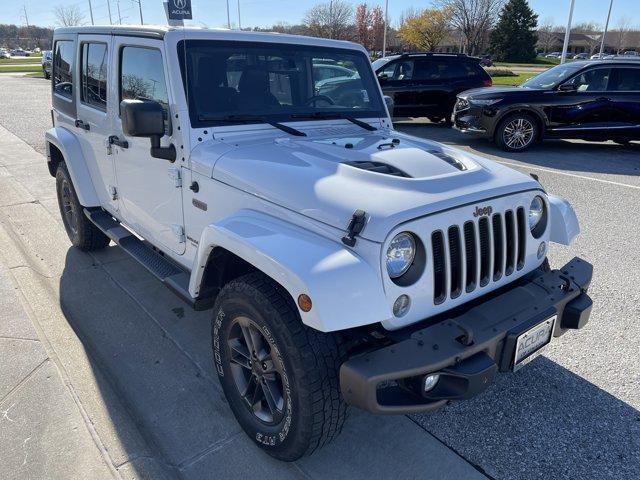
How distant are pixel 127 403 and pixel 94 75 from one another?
266 cm

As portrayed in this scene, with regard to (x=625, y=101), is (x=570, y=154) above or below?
below

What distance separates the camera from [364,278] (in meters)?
2.01

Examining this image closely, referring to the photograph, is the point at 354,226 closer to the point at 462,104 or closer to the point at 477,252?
the point at 477,252

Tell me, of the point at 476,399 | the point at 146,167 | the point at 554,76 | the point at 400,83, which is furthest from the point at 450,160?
the point at 400,83

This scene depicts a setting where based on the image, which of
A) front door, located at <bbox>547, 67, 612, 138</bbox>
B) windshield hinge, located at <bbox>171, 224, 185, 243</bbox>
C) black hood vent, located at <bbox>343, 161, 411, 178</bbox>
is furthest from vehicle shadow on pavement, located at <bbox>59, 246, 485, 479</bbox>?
front door, located at <bbox>547, 67, 612, 138</bbox>

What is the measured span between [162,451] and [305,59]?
102 inches

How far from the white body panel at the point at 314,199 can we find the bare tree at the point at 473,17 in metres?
49.6

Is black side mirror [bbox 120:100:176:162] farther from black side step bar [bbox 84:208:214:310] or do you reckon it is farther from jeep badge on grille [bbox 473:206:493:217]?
jeep badge on grille [bbox 473:206:493:217]

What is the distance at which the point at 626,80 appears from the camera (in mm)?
9805

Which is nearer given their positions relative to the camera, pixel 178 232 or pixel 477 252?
pixel 477 252

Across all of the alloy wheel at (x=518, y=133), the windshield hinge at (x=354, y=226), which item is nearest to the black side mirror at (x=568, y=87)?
the alloy wheel at (x=518, y=133)

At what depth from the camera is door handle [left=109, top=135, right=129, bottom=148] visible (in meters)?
3.67

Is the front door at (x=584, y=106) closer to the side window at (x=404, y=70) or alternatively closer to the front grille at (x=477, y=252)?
the side window at (x=404, y=70)

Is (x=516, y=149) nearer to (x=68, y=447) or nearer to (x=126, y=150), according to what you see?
(x=126, y=150)
